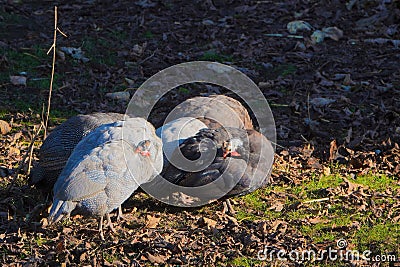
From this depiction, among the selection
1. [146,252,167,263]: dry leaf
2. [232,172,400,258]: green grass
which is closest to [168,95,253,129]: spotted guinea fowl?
[232,172,400,258]: green grass

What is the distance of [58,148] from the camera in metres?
5.25

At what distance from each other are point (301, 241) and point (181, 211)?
3.52ft

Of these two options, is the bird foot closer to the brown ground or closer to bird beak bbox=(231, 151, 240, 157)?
the brown ground

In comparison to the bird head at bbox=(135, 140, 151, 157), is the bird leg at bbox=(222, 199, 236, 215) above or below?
below

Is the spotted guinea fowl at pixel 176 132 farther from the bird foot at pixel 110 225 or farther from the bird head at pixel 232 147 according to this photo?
the bird foot at pixel 110 225

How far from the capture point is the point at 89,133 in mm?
5086

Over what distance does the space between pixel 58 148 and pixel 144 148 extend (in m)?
0.84

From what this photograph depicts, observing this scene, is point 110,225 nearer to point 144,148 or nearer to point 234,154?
point 144,148

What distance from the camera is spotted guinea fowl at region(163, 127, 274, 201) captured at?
520cm

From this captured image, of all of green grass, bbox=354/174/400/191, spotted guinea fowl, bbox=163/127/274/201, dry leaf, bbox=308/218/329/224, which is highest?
spotted guinea fowl, bbox=163/127/274/201

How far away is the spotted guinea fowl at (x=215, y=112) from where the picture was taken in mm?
6137

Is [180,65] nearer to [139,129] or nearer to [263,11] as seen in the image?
[263,11]

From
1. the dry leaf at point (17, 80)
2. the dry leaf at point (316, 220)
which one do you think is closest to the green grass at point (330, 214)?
the dry leaf at point (316, 220)

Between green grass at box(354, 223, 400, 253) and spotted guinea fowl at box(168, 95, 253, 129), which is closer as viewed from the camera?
green grass at box(354, 223, 400, 253)
